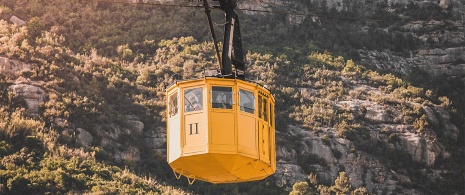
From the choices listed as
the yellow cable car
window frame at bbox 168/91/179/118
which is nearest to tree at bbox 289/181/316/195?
the yellow cable car

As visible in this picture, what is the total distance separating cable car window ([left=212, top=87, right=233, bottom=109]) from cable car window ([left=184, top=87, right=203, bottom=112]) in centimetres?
39

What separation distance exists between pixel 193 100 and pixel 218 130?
1369 mm

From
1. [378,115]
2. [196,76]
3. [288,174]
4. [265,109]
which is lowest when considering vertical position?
[288,174]

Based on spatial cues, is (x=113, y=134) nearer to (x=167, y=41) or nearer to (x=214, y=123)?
(x=167, y=41)

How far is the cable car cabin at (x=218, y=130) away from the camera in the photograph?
1570 inches

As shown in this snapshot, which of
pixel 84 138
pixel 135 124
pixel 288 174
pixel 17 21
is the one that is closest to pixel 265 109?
pixel 288 174

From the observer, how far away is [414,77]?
9412 cm

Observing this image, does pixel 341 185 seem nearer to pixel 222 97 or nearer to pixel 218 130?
pixel 222 97

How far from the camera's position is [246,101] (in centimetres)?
4091

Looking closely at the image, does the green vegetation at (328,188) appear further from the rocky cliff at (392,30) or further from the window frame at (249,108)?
the window frame at (249,108)

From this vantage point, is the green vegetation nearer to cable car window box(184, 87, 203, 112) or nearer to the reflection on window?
the reflection on window

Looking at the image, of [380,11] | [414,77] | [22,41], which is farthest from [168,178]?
[380,11]

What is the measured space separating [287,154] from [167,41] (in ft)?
60.7

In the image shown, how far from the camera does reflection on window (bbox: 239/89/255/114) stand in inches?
1604
